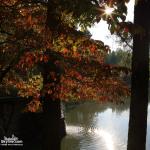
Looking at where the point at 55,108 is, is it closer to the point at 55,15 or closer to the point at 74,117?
the point at 55,15

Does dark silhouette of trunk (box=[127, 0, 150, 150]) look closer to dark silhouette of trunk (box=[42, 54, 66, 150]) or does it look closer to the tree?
the tree

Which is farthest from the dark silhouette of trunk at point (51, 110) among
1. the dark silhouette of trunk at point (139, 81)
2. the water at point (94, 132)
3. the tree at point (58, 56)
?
the water at point (94, 132)

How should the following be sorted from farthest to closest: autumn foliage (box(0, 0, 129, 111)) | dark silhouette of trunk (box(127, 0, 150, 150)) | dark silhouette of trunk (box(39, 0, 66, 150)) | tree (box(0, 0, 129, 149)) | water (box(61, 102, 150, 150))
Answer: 1. water (box(61, 102, 150, 150))
2. dark silhouette of trunk (box(39, 0, 66, 150))
3. autumn foliage (box(0, 0, 129, 111))
4. tree (box(0, 0, 129, 149))
5. dark silhouette of trunk (box(127, 0, 150, 150))

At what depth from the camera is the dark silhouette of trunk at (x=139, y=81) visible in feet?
26.4

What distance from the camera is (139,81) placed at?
810 centimetres

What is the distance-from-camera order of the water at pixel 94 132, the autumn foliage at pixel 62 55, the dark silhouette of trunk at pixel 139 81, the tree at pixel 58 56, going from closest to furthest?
the dark silhouette of trunk at pixel 139 81, the tree at pixel 58 56, the autumn foliage at pixel 62 55, the water at pixel 94 132

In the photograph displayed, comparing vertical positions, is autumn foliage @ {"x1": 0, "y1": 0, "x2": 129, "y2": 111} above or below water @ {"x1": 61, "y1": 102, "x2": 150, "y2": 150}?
above

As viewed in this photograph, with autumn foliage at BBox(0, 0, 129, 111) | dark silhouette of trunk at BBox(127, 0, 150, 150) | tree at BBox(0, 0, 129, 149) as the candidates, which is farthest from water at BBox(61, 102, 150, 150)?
dark silhouette of trunk at BBox(127, 0, 150, 150)

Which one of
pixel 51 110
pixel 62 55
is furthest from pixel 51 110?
pixel 62 55

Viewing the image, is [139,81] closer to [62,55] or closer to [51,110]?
[62,55]

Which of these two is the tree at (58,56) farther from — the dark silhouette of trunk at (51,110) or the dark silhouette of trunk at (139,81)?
the dark silhouette of trunk at (139,81)

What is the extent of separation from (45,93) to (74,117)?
3982 centimetres

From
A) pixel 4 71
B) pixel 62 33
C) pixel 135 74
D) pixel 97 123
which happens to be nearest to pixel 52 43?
pixel 62 33

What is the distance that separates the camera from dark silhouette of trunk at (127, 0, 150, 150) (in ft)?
26.4
